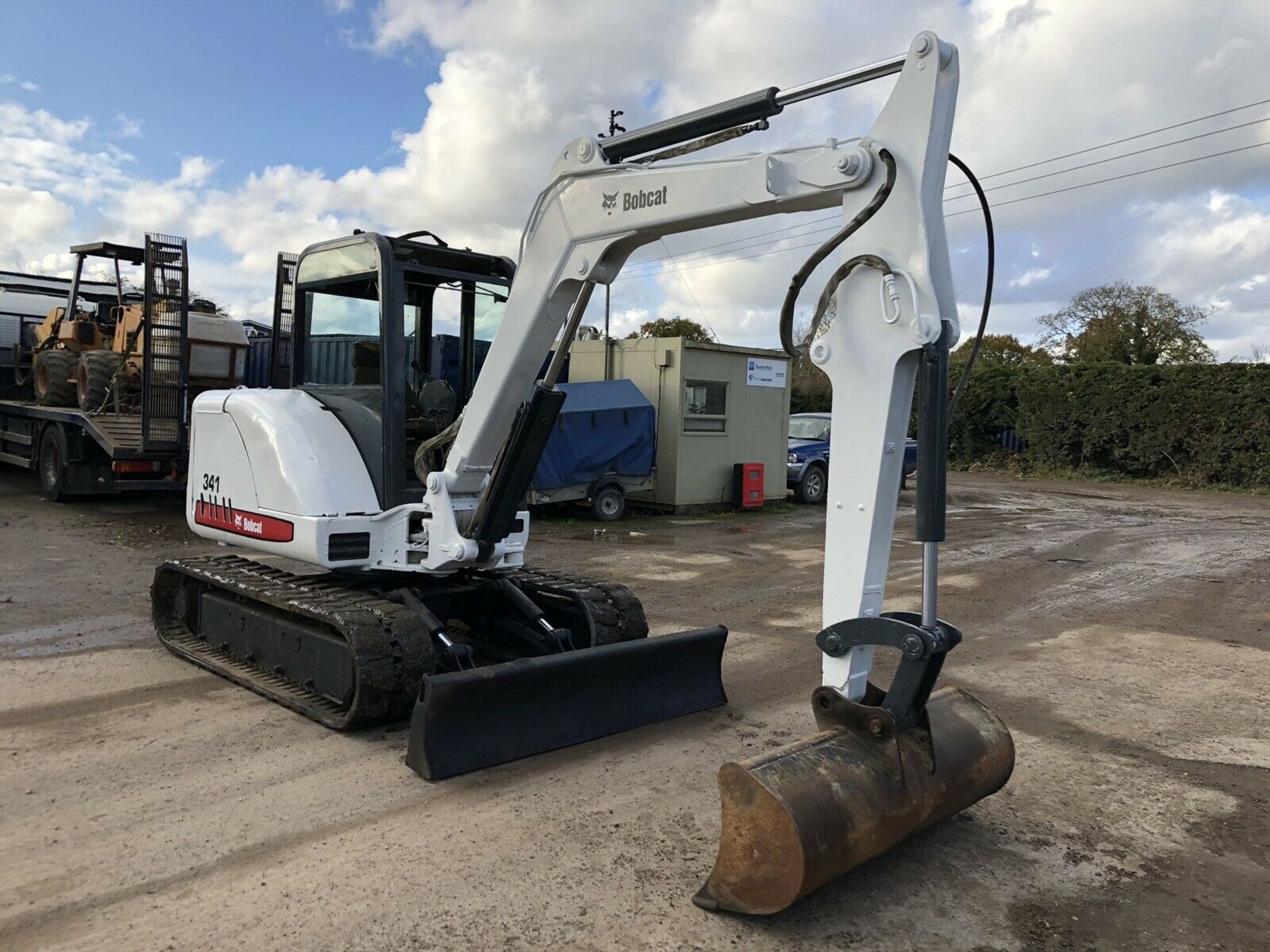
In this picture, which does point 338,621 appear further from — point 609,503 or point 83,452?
point 83,452

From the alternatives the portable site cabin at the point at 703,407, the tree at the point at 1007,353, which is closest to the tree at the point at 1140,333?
the tree at the point at 1007,353

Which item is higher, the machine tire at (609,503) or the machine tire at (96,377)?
the machine tire at (96,377)

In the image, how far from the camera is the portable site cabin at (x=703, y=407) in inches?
586

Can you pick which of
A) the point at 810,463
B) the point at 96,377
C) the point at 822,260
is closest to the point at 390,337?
the point at 822,260

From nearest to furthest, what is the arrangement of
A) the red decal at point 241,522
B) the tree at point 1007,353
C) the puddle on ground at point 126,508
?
the red decal at point 241,522, the puddle on ground at point 126,508, the tree at point 1007,353

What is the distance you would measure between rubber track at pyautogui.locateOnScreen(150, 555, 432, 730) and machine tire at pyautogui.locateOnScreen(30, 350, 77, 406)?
889cm

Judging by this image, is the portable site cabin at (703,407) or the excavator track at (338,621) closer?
the excavator track at (338,621)

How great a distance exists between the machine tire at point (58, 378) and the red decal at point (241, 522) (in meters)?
8.70

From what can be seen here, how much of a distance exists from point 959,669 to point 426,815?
398 centimetres

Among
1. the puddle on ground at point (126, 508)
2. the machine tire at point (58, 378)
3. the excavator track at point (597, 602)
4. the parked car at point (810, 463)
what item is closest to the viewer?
the excavator track at point (597, 602)

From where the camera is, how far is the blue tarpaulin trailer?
1332cm

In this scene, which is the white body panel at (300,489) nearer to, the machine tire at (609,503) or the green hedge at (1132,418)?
the machine tire at (609,503)

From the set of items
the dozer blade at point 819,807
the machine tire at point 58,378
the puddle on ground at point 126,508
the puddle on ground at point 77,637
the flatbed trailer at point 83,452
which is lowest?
the puddle on ground at point 77,637

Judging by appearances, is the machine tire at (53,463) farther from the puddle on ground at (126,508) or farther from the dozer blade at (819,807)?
the dozer blade at (819,807)
